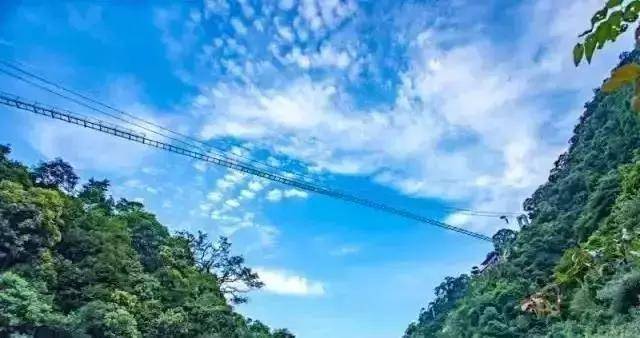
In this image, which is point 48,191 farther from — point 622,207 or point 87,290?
point 622,207

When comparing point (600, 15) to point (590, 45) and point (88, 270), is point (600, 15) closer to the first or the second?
point (590, 45)

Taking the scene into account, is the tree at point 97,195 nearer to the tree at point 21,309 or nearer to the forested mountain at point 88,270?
the forested mountain at point 88,270

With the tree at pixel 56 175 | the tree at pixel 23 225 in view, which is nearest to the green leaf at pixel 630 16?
the tree at pixel 23 225

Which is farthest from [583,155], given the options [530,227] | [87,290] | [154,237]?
[87,290]

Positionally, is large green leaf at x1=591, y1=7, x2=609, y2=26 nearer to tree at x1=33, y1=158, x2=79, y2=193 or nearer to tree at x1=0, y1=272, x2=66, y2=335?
tree at x1=0, y1=272, x2=66, y2=335

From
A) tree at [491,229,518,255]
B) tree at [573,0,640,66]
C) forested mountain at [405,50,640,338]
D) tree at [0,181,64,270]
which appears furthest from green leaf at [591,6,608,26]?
tree at [491,229,518,255]

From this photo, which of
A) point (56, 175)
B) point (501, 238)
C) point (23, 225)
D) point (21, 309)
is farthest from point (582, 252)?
point (501, 238)

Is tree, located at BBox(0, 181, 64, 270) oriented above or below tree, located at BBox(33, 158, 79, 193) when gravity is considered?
below

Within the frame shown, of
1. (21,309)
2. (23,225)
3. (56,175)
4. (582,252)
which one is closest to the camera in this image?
(582,252)
